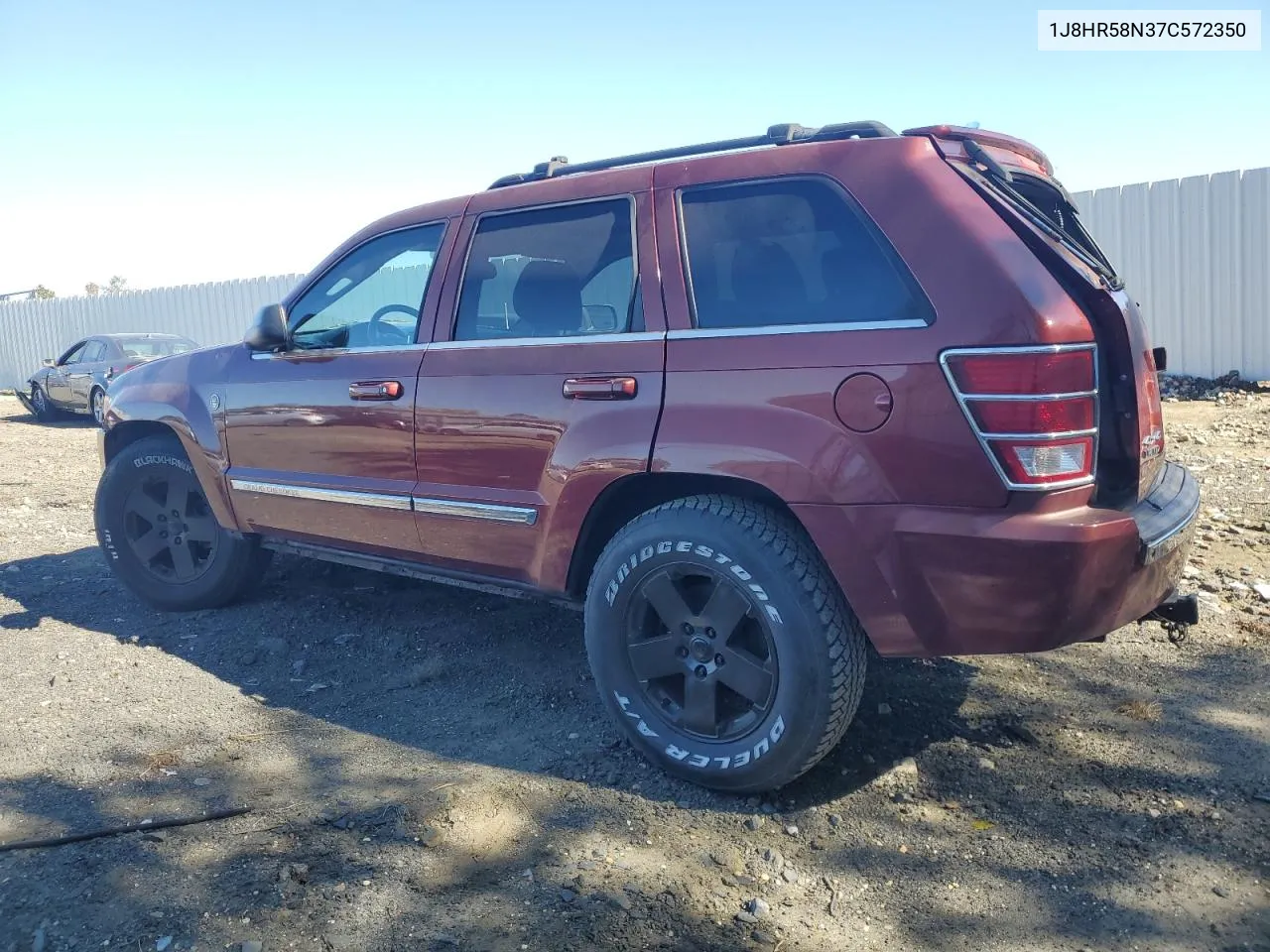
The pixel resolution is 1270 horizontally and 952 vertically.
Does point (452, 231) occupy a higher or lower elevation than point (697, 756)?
higher

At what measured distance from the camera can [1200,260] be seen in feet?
39.5

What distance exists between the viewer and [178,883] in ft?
8.56

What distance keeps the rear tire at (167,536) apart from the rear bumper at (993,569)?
325 cm

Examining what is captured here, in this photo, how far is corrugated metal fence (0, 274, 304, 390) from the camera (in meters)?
19.2

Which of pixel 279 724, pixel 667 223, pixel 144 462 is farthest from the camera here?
pixel 144 462

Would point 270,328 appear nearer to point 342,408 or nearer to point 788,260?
point 342,408

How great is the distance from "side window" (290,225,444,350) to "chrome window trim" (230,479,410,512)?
2.00 feet

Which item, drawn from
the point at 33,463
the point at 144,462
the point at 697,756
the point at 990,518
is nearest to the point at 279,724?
the point at 697,756

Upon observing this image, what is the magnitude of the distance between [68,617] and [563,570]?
310cm

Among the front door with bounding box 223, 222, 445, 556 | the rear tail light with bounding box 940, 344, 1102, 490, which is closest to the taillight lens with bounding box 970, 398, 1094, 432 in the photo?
the rear tail light with bounding box 940, 344, 1102, 490

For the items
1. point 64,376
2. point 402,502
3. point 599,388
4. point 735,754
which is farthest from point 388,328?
point 64,376

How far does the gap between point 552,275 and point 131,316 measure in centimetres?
2143

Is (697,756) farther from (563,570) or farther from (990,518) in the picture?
(990,518)

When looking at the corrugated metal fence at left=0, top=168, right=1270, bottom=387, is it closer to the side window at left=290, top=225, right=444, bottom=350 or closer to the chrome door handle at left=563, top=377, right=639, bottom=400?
the side window at left=290, top=225, right=444, bottom=350
